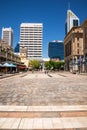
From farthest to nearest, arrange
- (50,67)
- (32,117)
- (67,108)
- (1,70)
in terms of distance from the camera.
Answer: (50,67) < (1,70) < (67,108) < (32,117)

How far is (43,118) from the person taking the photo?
948 centimetres

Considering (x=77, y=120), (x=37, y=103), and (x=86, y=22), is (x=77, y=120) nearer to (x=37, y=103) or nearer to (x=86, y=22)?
(x=37, y=103)

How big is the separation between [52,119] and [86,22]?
8522cm

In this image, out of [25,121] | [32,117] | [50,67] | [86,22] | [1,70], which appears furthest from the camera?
[50,67]

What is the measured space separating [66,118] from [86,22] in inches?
3346

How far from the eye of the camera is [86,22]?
296ft

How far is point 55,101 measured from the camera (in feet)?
45.5

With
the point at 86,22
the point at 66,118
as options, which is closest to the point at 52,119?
the point at 66,118

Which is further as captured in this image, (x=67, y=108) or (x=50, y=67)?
(x=50, y=67)

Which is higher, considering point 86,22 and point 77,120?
point 86,22

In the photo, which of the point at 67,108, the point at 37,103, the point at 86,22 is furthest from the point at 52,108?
the point at 86,22

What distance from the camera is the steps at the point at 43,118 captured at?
8.24 metres

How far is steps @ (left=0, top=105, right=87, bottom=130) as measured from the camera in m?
8.24

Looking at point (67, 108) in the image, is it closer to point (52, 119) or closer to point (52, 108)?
point (52, 108)
